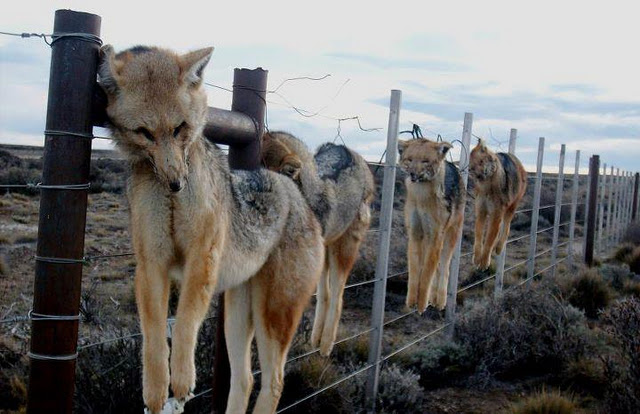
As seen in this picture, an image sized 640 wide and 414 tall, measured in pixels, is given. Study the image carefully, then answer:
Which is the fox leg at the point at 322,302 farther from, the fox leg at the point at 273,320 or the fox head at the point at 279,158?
the fox leg at the point at 273,320

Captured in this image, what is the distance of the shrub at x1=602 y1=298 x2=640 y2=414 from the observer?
606cm

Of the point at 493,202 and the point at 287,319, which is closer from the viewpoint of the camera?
the point at 287,319

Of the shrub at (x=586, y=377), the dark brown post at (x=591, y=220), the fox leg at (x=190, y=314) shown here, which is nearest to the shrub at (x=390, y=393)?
the shrub at (x=586, y=377)

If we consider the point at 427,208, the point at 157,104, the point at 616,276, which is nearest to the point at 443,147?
the point at 427,208

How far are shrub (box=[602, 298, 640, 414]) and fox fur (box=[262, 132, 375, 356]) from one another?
2.67 metres

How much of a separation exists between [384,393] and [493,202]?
7.11ft

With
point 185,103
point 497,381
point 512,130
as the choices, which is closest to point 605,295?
point 512,130

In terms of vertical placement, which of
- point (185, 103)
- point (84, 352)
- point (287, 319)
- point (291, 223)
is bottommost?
point (84, 352)

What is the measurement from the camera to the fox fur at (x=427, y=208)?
19.0ft

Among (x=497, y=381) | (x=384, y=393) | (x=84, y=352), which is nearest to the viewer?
(x=84, y=352)

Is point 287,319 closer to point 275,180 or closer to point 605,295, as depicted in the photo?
point 275,180

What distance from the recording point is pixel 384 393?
→ 650 centimetres

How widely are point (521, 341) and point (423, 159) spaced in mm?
3281

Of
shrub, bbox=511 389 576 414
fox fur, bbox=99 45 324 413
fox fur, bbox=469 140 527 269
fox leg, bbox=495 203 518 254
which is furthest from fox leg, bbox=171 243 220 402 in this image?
fox leg, bbox=495 203 518 254
